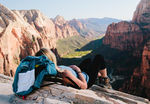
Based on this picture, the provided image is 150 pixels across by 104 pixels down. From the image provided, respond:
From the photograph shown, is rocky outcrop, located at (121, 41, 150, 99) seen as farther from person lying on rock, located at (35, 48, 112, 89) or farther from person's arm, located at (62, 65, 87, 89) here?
person's arm, located at (62, 65, 87, 89)

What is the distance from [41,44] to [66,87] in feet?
124

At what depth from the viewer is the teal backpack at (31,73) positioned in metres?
2.72

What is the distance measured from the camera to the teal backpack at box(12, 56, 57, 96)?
2719mm

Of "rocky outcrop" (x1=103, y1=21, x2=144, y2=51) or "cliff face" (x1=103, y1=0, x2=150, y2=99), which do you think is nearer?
"cliff face" (x1=103, y1=0, x2=150, y2=99)

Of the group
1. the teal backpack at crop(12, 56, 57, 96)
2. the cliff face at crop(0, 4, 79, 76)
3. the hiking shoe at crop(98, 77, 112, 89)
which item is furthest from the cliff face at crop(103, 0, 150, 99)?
the teal backpack at crop(12, 56, 57, 96)

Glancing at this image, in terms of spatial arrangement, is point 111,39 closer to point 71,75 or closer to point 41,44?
point 41,44

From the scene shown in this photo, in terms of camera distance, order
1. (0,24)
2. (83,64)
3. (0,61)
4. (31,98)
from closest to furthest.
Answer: (31,98) < (83,64) < (0,61) < (0,24)

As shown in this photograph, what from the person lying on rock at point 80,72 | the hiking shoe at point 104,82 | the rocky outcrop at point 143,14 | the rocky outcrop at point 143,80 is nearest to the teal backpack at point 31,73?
the person lying on rock at point 80,72

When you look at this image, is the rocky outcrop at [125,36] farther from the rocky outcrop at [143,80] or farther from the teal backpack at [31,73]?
the teal backpack at [31,73]

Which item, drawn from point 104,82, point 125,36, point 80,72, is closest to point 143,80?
point 104,82

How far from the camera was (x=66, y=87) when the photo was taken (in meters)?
3.10

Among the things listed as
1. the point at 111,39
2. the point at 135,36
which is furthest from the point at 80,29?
the point at 135,36

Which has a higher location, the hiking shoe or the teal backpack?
the teal backpack

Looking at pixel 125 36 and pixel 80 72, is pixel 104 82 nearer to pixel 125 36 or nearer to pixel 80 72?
pixel 80 72
